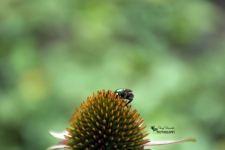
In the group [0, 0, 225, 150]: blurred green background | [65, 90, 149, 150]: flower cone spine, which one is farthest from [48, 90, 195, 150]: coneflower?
[0, 0, 225, 150]: blurred green background

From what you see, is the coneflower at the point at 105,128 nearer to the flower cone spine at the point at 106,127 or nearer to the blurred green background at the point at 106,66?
the flower cone spine at the point at 106,127

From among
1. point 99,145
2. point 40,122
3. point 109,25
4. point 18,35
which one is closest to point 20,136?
point 40,122

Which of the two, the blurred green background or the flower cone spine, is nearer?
the flower cone spine

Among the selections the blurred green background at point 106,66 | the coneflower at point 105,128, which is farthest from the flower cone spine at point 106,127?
the blurred green background at point 106,66

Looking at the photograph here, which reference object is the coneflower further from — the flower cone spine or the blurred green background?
the blurred green background

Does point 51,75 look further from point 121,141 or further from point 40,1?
point 121,141

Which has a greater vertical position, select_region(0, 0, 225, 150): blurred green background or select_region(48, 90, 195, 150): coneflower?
select_region(0, 0, 225, 150): blurred green background

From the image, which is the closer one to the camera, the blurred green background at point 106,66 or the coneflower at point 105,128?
the coneflower at point 105,128

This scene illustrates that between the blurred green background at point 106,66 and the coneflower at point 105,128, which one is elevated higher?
the blurred green background at point 106,66
